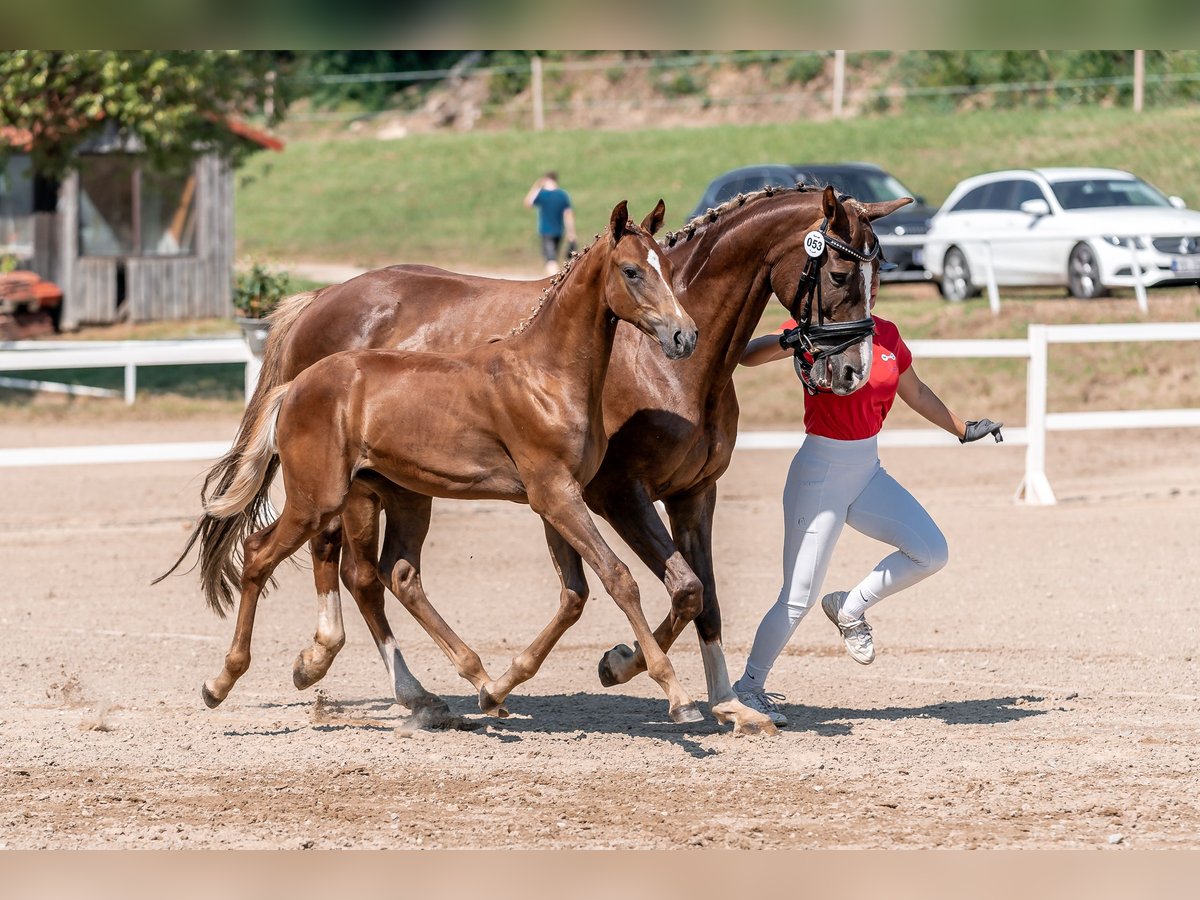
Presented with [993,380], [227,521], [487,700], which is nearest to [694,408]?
[487,700]

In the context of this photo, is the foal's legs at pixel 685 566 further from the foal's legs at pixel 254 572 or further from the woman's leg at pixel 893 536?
the foal's legs at pixel 254 572

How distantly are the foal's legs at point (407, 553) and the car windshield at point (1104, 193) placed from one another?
50.4 feet

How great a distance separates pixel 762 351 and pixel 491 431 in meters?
1.25

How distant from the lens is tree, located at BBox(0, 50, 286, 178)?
17672 millimetres

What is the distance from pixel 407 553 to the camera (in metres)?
6.54

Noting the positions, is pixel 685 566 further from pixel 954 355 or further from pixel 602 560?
pixel 954 355

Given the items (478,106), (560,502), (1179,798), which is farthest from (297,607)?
(478,106)

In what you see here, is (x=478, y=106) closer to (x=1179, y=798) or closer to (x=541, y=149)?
(x=541, y=149)

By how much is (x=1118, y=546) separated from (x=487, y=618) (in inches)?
185

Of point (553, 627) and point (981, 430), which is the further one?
point (981, 430)

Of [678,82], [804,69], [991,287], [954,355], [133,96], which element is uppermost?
[804,69]

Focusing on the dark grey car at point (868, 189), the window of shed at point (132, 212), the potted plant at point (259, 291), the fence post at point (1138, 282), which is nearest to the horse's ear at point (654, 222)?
the potted plant at point (259, 291)

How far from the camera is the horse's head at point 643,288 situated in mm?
5219

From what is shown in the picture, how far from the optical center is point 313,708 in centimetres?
659
